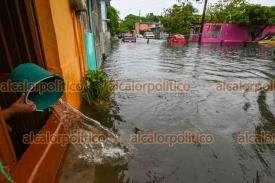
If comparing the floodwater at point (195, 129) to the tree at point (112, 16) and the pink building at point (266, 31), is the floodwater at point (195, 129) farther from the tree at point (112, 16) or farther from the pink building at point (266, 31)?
the pink building at point (266, 31)

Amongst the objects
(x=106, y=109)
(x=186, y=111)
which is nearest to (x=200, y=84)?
(x=186, y=111)

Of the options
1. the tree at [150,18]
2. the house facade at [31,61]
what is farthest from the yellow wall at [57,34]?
the tree at [150,18]

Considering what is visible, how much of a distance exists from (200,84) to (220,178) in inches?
221

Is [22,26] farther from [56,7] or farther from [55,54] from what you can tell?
[56,7]

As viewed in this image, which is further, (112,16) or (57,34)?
(112,16)

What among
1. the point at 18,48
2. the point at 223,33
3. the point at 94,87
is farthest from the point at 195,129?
the point at 223,33

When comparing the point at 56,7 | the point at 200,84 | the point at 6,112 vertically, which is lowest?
the point at 200,84

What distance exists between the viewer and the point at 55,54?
328cm

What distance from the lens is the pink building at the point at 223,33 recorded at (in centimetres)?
3055

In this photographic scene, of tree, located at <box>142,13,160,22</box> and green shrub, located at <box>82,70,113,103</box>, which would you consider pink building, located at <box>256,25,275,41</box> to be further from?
tree, located at <box>142,13,160,22</box>

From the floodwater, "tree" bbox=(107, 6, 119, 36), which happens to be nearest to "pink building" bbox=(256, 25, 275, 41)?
"tree" bbox=(107, 6, 119, 36)

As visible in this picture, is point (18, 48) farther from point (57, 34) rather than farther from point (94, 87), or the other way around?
point (94, 87)

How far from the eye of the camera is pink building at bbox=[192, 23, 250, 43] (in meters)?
30.5

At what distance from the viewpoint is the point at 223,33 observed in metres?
31.6
